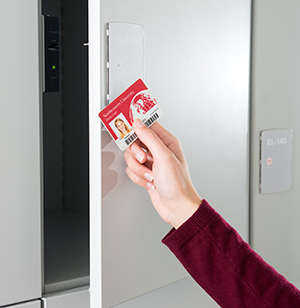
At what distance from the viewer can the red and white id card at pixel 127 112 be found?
0.63 meters

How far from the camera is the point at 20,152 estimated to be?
2.32ft

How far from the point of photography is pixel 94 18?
0.62 m

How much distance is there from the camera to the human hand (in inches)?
25.3

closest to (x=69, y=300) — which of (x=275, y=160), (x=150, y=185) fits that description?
(x=150, y=185)

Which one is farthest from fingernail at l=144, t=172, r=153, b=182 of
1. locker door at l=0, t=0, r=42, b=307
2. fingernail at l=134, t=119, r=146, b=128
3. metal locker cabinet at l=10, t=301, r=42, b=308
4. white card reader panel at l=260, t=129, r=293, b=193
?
white card reader panel at l=260, t=129, r=293, b=193

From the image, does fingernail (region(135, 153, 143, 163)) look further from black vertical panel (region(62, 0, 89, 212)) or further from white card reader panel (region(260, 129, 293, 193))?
white card reader panel (region(260, 129, 293, 193))

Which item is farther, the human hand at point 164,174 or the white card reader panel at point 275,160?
the white card reader panel at point 275,160

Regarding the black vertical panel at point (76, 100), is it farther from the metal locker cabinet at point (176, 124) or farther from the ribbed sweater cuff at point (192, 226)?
the ribbed sweater cuff at point (192, 226)

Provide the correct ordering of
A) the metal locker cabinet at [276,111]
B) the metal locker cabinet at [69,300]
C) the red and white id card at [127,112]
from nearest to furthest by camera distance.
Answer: the red and white id card at [127,112] → the metal locker cabinet at [69,300] → the metal locker cabinet at [276,111]

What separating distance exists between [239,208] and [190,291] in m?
0.27

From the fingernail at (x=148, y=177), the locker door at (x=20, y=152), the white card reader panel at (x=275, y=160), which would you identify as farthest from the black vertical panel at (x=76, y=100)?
the white card reader panel at (x=275, y=160)

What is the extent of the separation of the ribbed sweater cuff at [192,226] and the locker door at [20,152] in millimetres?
296

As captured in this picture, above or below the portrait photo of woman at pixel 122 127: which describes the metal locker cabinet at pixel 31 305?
below

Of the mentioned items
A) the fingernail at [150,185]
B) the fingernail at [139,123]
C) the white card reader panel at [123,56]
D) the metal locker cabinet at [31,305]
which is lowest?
the metal locker cabinet at [31,305]
